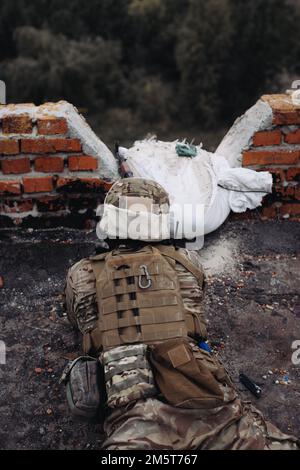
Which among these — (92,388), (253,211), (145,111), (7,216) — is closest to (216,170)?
(253,211)

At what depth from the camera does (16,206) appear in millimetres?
4008

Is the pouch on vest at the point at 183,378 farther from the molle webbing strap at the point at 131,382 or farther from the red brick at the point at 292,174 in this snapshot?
the red brick at the point at 292,174

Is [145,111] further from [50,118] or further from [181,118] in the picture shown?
[50,118]

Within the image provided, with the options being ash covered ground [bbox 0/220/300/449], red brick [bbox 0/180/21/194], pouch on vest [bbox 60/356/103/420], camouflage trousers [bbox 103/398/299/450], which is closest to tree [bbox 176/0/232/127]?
ash covered ground [bbox 0/220/300/449]

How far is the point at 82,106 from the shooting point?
21844 mm

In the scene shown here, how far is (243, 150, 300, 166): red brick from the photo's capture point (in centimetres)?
417

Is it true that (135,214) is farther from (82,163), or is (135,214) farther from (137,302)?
(82,163)

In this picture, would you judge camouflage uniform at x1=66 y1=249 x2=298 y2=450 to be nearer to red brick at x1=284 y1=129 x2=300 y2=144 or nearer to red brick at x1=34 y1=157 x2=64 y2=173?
red brick at x1=34 y1=157 x2=64 y2=173

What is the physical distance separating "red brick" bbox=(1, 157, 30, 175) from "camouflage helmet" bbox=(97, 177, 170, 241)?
1260mm

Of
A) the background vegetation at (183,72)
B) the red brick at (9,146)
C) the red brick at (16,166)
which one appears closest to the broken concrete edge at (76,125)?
the red brick at (9,146)

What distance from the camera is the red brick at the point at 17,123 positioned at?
149 inches

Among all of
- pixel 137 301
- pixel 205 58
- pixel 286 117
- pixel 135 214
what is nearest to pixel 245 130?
pixel 286 117

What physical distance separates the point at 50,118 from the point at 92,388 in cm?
192

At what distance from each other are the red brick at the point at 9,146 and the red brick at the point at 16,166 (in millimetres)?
69
